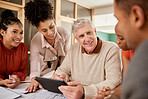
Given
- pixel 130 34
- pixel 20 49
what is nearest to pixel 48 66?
pixel 20 49

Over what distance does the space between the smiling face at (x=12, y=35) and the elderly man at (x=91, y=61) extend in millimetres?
645

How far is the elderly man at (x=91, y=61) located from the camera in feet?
4.26

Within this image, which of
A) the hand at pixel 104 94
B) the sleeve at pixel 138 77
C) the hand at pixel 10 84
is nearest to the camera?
the sleeve at pixel 138 77

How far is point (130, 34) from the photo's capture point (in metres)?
0.43

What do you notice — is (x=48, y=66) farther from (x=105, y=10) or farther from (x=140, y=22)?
(x=105, y=10)

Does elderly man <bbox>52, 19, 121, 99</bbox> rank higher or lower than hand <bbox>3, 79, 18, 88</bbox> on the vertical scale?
higher

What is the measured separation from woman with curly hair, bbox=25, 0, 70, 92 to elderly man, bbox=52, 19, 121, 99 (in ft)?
1.17

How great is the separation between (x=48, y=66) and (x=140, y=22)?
1681 mm

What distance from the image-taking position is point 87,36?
54.6 inches

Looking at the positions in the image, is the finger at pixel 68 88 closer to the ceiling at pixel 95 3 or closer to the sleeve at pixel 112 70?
the sleeve at pixel 112 70

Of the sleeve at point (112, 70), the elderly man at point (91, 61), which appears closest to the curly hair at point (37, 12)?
the elderly man at point (91, 61)

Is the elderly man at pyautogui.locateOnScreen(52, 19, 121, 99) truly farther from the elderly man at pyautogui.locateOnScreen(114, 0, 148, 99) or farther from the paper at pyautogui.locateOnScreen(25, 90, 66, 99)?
the elderly man at pyautogui.locateOnScreen(114, 0, 148, 99)

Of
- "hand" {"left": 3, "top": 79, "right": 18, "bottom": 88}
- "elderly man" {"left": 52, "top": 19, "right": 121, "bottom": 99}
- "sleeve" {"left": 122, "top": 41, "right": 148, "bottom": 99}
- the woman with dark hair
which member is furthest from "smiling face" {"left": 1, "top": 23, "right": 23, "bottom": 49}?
"sleeve" {"left": 122, "top": 41, "right": 148, "bottom": 99}

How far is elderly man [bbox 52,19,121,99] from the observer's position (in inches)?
51.1
